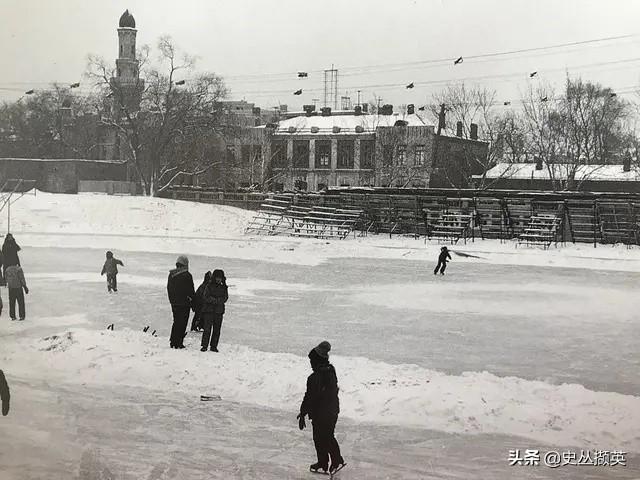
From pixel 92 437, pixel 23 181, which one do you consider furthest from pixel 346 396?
pixel 23 181

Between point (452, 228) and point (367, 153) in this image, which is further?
point (367, 153)

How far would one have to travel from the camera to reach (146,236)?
339 inches

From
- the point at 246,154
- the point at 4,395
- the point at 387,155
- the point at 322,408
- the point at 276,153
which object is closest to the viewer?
the point at 322,408

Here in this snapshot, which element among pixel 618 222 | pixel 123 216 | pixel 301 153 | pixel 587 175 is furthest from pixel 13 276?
pixel 301 153

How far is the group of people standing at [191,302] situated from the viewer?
719cm

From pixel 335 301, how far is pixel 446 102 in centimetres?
534

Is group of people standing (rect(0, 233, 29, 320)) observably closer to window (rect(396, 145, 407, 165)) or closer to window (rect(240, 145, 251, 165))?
window (rect(240, 145, 251, 165))

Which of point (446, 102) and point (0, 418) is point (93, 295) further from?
point (446, 102)

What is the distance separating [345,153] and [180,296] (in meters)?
20.4

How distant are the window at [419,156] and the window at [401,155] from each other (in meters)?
0.39

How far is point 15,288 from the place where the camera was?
7.24 meters

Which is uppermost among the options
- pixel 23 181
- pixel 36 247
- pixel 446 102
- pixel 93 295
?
pixel 446 102

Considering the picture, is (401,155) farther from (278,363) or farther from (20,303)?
(20,303)

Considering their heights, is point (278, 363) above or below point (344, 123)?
below
